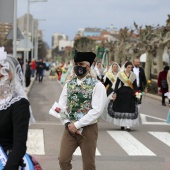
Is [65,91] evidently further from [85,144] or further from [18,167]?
[18,167]

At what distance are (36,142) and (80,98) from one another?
4416 millimetres

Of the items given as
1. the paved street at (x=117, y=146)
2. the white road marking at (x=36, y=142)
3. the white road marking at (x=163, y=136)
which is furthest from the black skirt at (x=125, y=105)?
the white road marking at (x=36, y=142)

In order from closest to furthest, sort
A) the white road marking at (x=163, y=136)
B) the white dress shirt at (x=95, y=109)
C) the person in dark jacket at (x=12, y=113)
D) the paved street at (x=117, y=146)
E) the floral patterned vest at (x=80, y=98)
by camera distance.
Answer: the person in dark jacket at (x=12, y=113) < the white dress shirt at (x=95, y=109) < the floral patterned vest at (x=80, y=98) < the paved street at (x=117, y=146) < the white road marking at (x=163, y=136)

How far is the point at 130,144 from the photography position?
9.89 metres

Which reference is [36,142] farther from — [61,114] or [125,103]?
[61,114]

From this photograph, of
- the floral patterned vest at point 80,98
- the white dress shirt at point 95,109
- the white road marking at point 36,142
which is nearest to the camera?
the white dress shirt at point 95,109

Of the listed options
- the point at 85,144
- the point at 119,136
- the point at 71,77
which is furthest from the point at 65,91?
the point at 119,136

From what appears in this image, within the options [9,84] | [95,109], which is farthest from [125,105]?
[9,84]

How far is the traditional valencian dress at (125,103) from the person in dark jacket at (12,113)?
317 inches

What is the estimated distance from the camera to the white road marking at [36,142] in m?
8.79

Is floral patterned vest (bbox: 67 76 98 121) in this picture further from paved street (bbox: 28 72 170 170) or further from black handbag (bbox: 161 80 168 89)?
black handbag (bbox: 161 80 168 89)

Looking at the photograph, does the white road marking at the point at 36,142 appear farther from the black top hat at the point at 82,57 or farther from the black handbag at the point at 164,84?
the black handbag at the point at 164,84

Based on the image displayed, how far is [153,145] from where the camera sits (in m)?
9.90

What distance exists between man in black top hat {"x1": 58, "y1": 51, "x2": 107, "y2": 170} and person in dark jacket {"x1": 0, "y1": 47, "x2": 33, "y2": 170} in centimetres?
172
